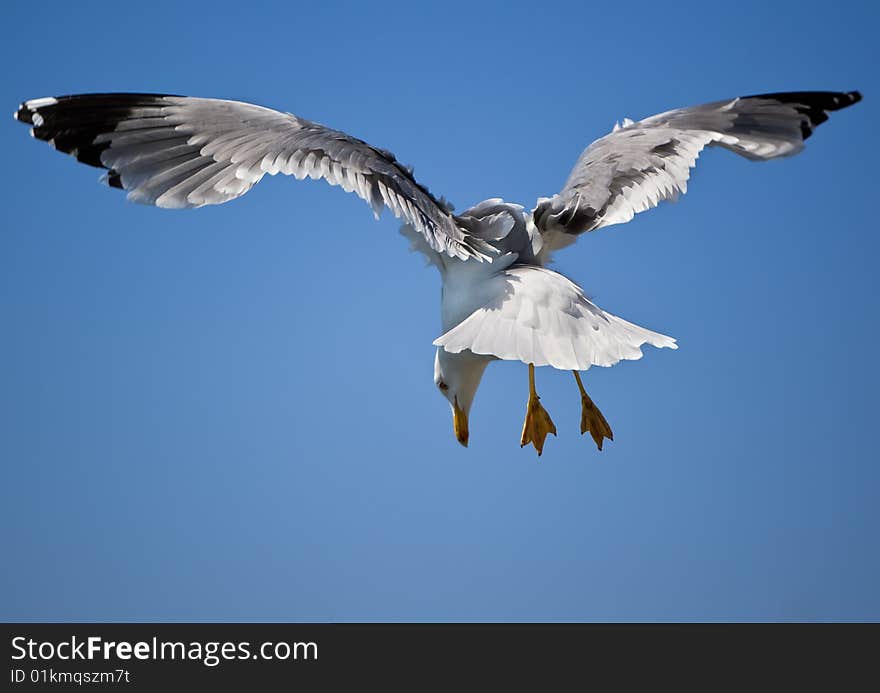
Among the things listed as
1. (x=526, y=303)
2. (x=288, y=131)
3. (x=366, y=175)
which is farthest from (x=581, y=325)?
(x=288, y=131)

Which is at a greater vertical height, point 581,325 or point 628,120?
point 628,120

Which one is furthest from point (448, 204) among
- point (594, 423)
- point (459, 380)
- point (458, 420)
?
point (594, 423)

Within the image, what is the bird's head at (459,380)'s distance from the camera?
5012mm

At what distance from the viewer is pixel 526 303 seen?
4.40 metres

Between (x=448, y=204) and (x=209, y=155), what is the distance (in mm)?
1024

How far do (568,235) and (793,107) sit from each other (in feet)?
4.70

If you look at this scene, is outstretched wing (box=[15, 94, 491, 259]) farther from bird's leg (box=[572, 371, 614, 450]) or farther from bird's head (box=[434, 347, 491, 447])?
bird's leg (box=[572, 371, 614, 450])

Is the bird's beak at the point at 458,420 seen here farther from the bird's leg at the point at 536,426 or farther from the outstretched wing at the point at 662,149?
the outstretched wing at the point at 662,149

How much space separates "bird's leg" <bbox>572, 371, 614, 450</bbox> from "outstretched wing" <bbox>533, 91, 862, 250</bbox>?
73 cm

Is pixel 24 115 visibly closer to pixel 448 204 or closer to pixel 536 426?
pixel 448 204

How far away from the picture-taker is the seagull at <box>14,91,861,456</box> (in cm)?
434

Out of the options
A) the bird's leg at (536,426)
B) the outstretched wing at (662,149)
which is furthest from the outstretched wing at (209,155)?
the bird's leg at (536,426)

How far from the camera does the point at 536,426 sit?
4914 mm

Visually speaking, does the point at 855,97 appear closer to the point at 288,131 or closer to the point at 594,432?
the point at 594,432
